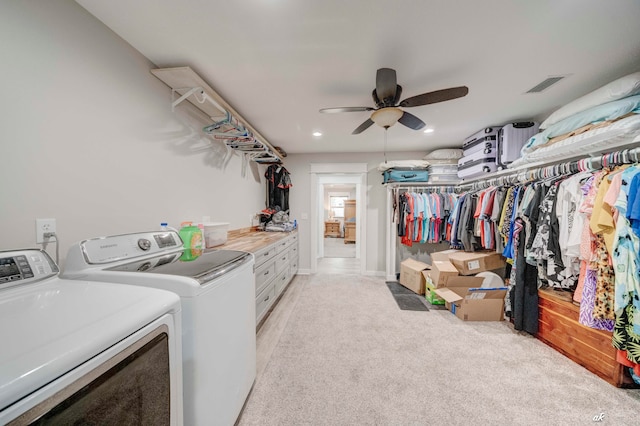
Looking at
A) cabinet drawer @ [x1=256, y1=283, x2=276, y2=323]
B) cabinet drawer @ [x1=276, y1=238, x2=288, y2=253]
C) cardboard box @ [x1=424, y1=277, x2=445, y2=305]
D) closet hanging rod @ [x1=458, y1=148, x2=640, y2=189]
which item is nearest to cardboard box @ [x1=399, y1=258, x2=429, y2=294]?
cardboard box @ [x1=424, y1=277, x2=445, y2=305]

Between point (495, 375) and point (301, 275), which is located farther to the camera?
point (301, 275)

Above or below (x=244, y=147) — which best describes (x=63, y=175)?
below

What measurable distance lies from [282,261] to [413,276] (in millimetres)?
1986

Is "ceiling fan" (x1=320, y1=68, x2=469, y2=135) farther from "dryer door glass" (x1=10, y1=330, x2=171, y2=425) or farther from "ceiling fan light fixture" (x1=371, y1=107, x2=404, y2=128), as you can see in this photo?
"dryer door glass" (x1=10, y1=330, x2=171, y2=425)

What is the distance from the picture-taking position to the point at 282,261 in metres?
3.02

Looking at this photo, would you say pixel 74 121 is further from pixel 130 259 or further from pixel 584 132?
pixel 584 132

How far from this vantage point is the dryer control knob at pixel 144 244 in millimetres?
1335

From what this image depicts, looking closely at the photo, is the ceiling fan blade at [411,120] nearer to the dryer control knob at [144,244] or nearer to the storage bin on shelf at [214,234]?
the storage bin on shelf at [214,234]

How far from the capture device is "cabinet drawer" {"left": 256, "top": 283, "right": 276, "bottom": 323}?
2.11m

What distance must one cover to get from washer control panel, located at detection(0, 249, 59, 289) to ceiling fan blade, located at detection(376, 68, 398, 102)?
2.13m

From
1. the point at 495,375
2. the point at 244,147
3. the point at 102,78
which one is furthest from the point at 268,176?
the point at 495,375

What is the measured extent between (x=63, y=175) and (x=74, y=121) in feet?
0.99

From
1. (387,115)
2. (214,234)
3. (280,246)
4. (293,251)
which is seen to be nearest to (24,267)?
(214,234)

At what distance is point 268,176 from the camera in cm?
391
